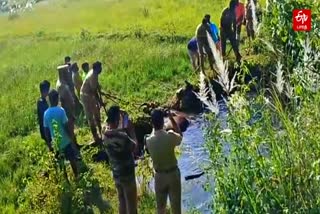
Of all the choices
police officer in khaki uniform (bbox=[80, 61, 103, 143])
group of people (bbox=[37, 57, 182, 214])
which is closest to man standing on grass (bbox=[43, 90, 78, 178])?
group of people (bbox=[37, 57, 182, 214])

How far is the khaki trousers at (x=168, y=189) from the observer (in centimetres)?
882

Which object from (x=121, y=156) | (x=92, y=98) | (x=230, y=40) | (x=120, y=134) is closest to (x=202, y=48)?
(x=230, y=40)

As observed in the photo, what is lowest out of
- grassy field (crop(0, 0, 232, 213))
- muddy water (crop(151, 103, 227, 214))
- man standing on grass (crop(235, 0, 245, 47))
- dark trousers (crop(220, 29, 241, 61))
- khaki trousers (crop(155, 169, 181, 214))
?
muddy water (crop(151, 103, 227, 214))

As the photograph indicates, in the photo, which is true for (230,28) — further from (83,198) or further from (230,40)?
(83,198)

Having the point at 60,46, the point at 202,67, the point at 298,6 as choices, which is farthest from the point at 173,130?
the point at 60,46

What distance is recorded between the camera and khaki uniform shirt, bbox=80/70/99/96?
1287cm

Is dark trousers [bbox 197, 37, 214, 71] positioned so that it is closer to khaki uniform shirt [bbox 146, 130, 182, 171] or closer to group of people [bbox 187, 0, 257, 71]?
group of people [bbox 187, 0, 257, 71]

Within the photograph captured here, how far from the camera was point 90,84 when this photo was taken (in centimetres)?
1294

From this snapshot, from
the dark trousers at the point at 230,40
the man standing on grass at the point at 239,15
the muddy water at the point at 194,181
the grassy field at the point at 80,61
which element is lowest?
the muddy water at the point at 194,181

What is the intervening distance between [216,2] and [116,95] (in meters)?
11.2

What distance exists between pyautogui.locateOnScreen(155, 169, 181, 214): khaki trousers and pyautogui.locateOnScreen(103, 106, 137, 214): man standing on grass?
52 cm

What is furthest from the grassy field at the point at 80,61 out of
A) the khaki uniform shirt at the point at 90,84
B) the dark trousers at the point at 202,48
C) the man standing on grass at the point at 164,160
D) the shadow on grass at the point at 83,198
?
the man standing on grass at the point at 164,160

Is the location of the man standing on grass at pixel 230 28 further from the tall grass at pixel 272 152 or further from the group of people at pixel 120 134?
the tall grass at pixel 272 152

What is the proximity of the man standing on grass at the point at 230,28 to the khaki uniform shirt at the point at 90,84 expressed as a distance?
461 cm
